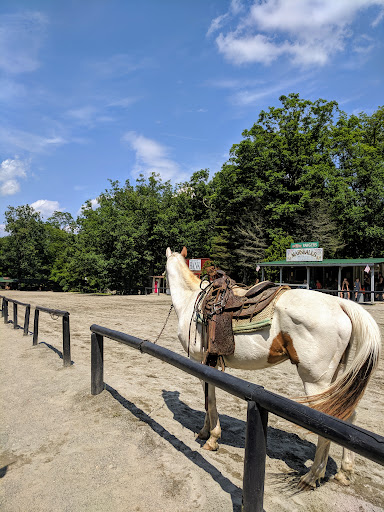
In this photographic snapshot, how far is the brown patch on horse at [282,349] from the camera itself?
10.2 ft

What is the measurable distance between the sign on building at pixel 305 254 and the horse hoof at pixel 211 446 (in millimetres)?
26720

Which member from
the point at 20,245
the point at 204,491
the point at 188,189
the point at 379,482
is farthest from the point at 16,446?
the point at 20,245

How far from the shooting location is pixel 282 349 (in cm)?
322

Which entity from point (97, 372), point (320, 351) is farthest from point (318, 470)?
point (97, 372)

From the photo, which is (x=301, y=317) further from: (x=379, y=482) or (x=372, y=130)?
(x=372, y=130)

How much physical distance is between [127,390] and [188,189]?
47.9 meters

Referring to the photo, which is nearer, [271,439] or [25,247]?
[271,439]

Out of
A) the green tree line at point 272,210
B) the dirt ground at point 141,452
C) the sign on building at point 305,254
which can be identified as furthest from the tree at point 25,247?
the dirt ground at point 141,452

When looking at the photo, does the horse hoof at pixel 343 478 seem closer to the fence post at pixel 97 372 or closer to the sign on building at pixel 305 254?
the fence post at pixel 97 372

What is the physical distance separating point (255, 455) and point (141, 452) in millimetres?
1534

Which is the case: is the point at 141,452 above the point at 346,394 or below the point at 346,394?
below

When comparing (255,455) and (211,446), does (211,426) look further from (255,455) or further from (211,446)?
(255,455)

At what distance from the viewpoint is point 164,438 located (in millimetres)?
3422

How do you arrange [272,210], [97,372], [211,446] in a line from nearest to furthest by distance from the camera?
[211,446] → [97,372] → [272,210]
